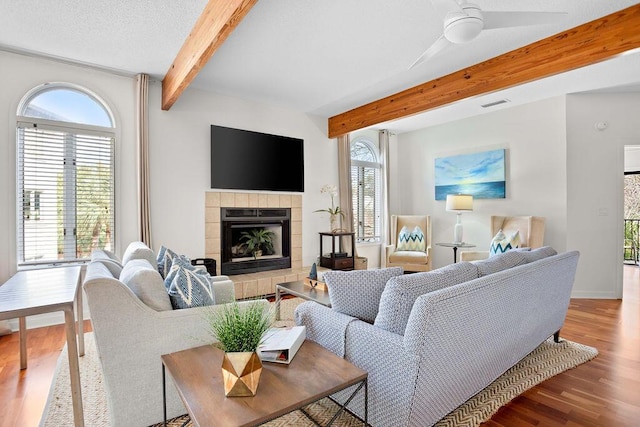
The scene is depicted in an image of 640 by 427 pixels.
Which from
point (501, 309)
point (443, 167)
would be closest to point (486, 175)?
point (443, 167)

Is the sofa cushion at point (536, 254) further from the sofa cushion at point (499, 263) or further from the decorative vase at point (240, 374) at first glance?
the decorative vase at point (240, 374)

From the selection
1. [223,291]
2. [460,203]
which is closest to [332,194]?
[460,203]

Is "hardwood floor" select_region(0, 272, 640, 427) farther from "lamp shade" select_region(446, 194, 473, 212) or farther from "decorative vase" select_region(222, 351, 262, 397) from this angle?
"lamp shade" select_region(446, 194, 473, 212)

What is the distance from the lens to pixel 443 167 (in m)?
5.73

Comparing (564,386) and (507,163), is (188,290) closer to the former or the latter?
(564,386)

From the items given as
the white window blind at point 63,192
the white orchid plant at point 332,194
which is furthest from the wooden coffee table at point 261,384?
the white orchid plant at point 332,194

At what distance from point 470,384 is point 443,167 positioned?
4519mm

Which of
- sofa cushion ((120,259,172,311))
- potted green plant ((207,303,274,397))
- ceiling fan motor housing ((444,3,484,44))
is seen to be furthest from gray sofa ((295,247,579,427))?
ceiling fan motor housing ((444,3,484,44))

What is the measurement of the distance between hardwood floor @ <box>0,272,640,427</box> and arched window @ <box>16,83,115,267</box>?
0.88m

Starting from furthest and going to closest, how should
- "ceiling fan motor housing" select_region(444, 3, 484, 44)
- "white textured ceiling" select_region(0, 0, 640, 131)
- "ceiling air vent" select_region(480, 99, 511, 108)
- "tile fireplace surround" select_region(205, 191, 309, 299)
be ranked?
"ceiling air vent" select_region(480, 99, 511, 108), "tile fireplace surround" select_region(205, 191, 309, 299), "white textured ceiling" select_region(0, 0, 640, 131), "ceiling fan motor housing" select_region(444, 3, 484, 44)

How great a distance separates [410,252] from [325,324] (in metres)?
3.82

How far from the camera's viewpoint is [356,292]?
5.94ft

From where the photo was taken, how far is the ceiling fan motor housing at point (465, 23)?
194 cm

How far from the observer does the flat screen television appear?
4.35 meters
